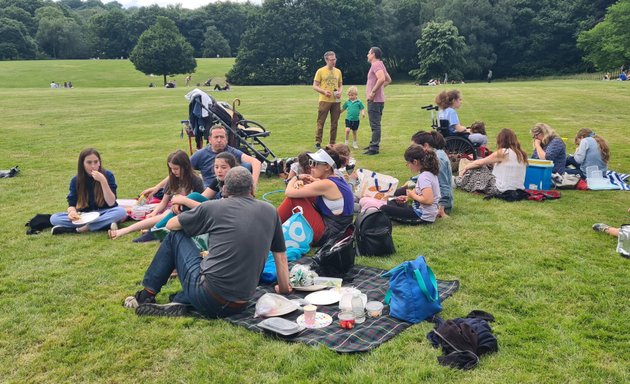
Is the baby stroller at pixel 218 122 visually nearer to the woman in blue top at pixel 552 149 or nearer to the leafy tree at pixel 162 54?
the woman in blue top at pixel 552 149

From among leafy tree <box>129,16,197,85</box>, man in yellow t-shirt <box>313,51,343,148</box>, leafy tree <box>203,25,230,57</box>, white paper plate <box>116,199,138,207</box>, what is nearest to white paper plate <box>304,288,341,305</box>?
white paper plate <box>116,199,138,207</box>

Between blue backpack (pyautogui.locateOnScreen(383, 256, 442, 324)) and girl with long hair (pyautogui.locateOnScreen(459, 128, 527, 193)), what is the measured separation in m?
4.39

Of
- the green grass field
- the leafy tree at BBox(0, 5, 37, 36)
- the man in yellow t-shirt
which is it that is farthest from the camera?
the leafy tree at BBox(0, 5, 37, 36)

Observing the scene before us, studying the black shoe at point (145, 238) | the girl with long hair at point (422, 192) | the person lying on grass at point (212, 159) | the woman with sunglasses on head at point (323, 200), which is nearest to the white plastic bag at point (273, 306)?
the woman with sunglasses on head at point (323, 200)

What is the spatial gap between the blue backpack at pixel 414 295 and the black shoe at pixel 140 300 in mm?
2227

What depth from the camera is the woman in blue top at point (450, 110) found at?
31.3ft

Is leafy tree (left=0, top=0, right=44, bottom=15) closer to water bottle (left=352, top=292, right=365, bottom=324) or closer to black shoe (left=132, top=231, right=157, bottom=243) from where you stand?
black shoe (left=132, top=231, right=157, bottom=243)

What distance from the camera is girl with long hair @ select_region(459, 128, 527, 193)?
313 inches

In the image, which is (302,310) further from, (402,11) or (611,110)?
(402,11)

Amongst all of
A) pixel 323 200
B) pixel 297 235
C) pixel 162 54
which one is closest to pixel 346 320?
pixel 297 235

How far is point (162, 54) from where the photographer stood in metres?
60.6

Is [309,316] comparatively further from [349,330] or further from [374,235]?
[374,235]

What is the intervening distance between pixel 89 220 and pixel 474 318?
17.1 feet

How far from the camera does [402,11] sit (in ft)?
237
